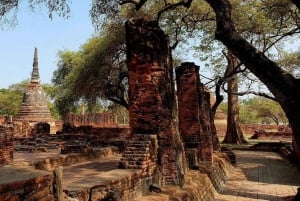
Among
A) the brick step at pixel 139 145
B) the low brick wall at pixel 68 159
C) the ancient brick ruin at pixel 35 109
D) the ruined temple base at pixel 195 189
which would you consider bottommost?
the ruined temple base at pixel 195 189

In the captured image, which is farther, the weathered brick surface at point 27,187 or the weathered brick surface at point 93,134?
the weathered brick surface at point 93,134

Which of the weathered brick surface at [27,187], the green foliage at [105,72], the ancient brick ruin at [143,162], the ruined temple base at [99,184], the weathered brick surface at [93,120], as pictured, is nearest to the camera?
the weathered brick surface at [27,187]

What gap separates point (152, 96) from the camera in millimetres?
8109

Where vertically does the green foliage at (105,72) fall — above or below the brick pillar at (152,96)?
above

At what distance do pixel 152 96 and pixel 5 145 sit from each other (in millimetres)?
4586

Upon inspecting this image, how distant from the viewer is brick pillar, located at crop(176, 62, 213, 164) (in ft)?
41.2

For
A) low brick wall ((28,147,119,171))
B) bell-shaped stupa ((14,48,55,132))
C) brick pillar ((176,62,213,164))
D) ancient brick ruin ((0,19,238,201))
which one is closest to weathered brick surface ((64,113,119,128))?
bell-shaped stupa ((14,48,55,132))

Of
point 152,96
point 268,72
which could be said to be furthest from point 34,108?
point 268,72

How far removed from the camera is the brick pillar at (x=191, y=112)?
12562mm

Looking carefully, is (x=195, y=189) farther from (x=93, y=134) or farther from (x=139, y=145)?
(x=93, y=134)

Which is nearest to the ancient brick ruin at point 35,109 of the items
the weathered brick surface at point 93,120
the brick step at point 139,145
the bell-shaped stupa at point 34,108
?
the bell-shaped stupa at point 34,108

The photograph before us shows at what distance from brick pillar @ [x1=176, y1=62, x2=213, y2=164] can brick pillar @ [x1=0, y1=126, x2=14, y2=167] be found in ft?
15.3

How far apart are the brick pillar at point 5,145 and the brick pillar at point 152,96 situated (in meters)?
4.04

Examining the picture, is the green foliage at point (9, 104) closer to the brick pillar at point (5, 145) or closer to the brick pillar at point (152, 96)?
the brick pillar at point (5, 145)
